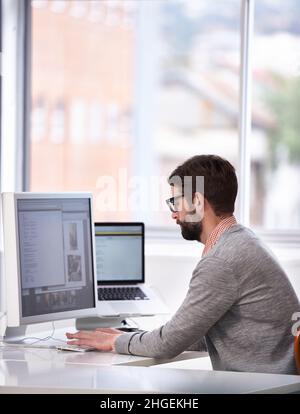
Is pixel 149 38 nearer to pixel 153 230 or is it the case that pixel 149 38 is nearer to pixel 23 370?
pixel 153 230

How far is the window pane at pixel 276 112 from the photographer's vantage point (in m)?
4.39

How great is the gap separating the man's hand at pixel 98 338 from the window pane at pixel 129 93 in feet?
8.38

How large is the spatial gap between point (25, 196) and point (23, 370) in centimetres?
54

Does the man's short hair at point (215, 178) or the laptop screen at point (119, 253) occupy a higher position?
the man's short hair at point (215, 178)

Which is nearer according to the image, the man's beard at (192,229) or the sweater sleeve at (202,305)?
the sweater sleeve at (202,305)

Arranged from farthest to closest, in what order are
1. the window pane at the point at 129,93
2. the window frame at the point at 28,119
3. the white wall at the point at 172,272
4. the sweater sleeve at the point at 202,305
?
the window pane at the point at 129,93
the window frame at the point at 28,119
the white wall at the point at 172,272
the sweater sleeve at the point at 202,305

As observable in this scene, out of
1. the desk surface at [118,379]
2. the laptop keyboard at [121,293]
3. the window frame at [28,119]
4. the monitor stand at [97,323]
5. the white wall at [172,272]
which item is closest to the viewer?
the desk surface at [118,379]

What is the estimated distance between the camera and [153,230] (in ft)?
14.4

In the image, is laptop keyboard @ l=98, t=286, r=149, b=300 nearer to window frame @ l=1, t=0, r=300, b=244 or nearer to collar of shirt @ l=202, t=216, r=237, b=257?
→ collar of shirt @ l=202, t=216, r=237, b=257

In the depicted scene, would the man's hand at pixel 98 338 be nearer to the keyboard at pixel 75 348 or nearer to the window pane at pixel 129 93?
the keyboard at pixel 75 348

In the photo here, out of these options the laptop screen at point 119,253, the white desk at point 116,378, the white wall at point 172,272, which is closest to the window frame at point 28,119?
the white wall at point 172,272

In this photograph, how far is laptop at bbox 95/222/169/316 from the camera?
2850mm

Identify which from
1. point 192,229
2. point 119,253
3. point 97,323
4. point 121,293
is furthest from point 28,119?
point 192,229

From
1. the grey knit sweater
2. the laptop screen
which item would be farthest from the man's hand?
the laptop screen
